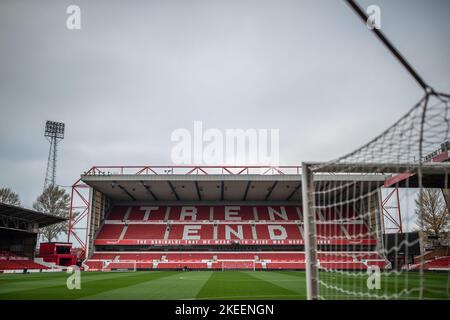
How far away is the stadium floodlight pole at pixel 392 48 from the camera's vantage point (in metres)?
2.73

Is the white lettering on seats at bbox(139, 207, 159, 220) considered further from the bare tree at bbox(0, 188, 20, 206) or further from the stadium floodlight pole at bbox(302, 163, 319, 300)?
the stadium floodlight pole at bbox(302, 163, 319, 300)

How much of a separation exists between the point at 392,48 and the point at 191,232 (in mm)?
33324

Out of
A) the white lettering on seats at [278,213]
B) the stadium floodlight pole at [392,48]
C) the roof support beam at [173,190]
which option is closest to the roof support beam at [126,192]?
the roof support beam at [173,190]

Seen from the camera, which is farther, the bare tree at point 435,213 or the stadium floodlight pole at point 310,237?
the bare tree at point 435,213

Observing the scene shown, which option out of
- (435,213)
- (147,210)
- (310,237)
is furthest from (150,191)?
(310,237)

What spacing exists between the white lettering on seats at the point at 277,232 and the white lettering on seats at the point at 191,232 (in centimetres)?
713

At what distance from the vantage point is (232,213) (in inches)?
1490

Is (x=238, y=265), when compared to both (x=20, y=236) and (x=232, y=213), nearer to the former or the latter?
(x=232, y=213)

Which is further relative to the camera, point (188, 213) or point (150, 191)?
point (188, 213)

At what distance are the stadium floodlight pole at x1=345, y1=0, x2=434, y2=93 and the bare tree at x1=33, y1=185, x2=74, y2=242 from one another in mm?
49077

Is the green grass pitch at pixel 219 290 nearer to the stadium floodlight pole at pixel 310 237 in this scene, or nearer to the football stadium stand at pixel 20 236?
the stadium floodlight pole at pixel 310 237
